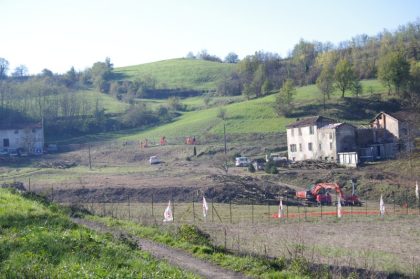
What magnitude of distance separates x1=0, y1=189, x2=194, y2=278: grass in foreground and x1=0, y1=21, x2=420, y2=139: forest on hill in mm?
73319

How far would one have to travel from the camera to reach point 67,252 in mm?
12188

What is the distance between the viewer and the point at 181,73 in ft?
513

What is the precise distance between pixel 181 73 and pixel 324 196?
379 ft

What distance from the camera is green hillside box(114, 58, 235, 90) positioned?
144625 millimetres

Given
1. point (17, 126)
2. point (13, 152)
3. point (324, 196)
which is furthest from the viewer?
point (17, 126)

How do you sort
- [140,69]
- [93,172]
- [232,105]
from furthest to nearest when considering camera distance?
1. [140,69]
2. [232,105]
3. [93,172]

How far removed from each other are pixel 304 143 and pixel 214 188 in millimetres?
26938

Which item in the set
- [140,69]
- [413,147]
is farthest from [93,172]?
[140,69]

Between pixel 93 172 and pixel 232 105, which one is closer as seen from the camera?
pixel 93 172

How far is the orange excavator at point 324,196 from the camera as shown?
4309cm

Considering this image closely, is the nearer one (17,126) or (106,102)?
(17,126)

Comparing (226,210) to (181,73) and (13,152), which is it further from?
(181,73)

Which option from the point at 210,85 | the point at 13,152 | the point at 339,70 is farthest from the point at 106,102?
the point at 339,70

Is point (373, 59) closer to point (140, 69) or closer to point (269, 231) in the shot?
point (140, 69)
